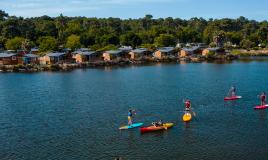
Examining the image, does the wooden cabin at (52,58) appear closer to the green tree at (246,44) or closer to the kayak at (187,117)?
the kayak at (187,117)

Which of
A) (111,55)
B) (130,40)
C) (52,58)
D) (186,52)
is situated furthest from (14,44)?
(186,52)

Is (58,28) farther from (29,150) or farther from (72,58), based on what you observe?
(29,150)

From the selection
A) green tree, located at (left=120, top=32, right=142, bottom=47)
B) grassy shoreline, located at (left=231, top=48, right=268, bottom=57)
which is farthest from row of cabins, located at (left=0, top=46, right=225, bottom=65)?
green tree, located at (left=120, top=32, right=142, bottom=47)

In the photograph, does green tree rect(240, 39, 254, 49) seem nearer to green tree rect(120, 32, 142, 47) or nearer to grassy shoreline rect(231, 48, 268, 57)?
grassy shoreline rect(231, 48, 268, 57)

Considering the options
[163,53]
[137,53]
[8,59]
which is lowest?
[8,59]

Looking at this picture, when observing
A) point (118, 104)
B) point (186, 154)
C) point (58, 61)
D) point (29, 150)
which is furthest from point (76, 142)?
point (58, 61)

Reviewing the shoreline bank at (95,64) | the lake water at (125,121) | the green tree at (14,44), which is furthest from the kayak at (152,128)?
the green tree at (14,44)

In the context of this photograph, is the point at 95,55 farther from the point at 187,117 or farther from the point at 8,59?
the point at 187,117
